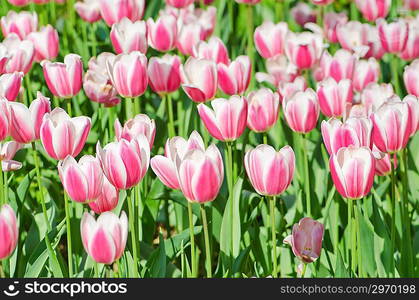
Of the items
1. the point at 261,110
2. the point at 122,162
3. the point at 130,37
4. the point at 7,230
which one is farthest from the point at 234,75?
the point at 7,230

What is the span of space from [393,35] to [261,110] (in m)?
0.89

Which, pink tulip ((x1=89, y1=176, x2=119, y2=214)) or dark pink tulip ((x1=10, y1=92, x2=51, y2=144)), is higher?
dark pink tulip ((x1=10, y1=92, x2=51, y2=144))

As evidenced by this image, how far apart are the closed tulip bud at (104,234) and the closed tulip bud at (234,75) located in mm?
880

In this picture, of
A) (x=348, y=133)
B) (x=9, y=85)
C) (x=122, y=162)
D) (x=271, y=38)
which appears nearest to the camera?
(x=122, y=162)

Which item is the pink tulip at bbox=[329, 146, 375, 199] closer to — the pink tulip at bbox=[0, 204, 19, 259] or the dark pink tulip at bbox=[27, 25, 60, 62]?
the pink tulip at bbox=[0, 204, 19, 259]

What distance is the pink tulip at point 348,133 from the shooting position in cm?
203

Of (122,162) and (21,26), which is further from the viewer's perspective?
(21,26)

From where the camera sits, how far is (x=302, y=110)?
2422 millimetres

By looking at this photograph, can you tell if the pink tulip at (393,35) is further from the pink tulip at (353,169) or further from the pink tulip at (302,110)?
the pink tulip at (353,169)

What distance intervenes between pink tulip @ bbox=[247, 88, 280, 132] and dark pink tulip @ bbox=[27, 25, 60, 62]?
85 centimetres

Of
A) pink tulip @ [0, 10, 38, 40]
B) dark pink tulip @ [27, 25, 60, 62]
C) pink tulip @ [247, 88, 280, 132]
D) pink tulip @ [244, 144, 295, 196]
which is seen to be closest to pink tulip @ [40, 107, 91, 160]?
pink tulip @ [244, 144, 295, 196]

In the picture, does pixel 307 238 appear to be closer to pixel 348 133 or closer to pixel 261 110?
pixel 348 133

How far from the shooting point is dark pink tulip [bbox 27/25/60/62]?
116 inches

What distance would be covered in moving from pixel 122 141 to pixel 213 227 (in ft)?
2.43
